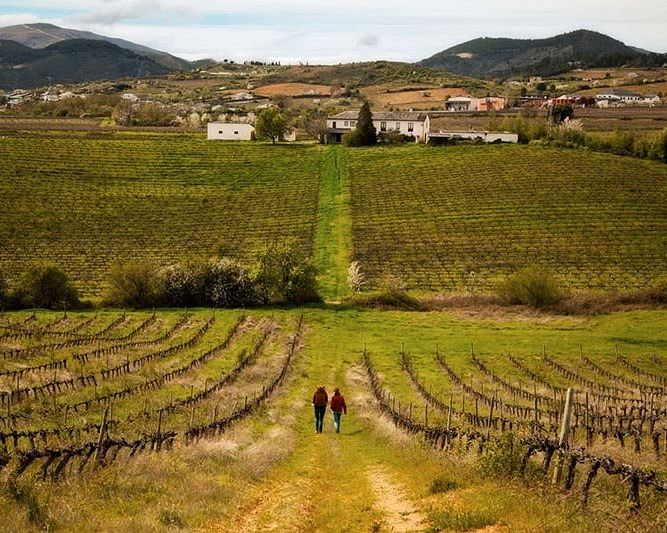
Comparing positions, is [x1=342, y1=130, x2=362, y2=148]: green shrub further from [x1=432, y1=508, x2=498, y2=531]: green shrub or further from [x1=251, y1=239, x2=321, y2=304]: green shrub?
[x1=432, y1=508, x2=498, y2=531]: green shrub

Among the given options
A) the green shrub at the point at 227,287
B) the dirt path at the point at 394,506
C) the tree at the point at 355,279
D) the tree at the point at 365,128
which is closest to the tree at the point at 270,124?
the tree at the point at 365,128

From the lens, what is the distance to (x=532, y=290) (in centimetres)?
6756

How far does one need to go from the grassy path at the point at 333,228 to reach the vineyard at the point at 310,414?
38.2 ft

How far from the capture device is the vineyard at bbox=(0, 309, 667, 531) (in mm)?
16172

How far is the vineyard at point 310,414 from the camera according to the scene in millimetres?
16172

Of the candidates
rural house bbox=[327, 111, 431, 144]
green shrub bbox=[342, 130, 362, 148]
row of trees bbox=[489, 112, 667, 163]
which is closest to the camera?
row of trees bbox=[489, 112, 667, 163]

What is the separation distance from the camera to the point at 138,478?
691 inches

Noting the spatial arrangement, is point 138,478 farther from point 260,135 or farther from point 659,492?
point 260,135

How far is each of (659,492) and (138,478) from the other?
1223 cm

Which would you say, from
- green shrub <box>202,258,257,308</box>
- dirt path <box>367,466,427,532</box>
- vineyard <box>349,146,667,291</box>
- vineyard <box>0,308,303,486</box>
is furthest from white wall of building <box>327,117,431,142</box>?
dirt path <box>367,466,427,532</box>

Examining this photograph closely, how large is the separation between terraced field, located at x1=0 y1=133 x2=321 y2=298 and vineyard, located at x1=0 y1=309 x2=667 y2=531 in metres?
25.3

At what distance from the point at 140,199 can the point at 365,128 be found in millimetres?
54969

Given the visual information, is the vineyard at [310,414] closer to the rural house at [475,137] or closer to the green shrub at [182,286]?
the green shrub at [182,286]

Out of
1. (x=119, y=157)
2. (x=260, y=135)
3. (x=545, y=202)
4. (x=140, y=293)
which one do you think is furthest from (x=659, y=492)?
(x=260, y=135)
